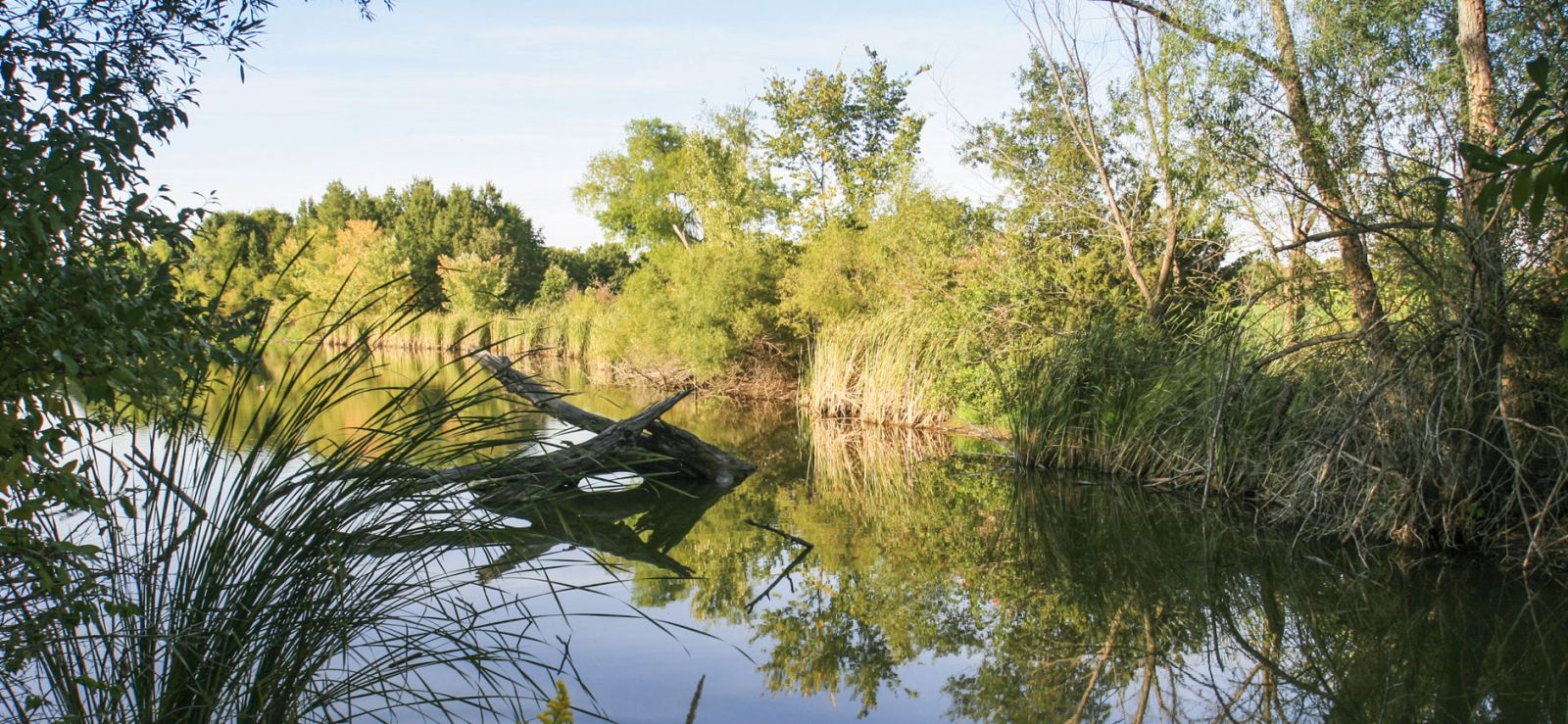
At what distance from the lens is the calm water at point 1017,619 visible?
439cm

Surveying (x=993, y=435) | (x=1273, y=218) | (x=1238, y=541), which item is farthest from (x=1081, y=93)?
(x=1238, y=541)

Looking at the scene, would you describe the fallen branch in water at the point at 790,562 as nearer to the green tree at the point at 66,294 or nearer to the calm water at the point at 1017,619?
the calm water at the point at 1017,619

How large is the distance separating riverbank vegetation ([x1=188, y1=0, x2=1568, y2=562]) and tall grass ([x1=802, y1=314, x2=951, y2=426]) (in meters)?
0.04

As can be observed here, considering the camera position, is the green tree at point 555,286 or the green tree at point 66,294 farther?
the green tree at point 555,286

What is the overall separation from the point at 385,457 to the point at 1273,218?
30.9 feet

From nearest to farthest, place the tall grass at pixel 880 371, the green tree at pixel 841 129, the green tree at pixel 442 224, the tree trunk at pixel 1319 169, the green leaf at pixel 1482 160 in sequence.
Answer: the green leaf at pixel 1482 160
the tree trunk at pixel 1319 169
the tall grass at pixel 880 371
the green tree at pixel 841 129
the green tree at pixel 442 224

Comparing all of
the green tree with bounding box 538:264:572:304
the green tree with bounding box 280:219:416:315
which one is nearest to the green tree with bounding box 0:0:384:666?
the green tree with bounding box 280:219:416:315

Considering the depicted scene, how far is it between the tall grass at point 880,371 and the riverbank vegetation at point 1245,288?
0.04 m

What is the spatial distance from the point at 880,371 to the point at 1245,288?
5282mm

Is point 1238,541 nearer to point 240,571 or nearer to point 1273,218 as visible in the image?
point 1273,218

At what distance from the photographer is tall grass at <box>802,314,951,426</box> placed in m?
13.5

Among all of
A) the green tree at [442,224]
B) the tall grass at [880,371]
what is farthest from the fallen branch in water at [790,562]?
the green tree at [442,224]

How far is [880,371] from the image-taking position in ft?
46.4

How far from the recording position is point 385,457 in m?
2.74
